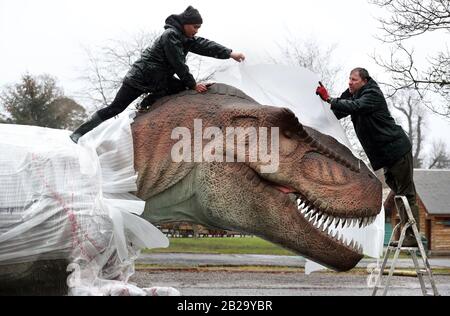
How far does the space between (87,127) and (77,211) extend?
0.87 metres

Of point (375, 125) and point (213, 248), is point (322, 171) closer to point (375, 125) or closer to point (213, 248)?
point (375, 125)

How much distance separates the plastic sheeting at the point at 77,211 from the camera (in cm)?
418

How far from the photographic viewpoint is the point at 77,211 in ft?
13.8

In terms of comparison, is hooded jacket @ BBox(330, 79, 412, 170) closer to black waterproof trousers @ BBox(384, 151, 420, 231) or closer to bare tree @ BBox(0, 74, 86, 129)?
black waterproof trousers @ BBox(384, 151, 420, 231)

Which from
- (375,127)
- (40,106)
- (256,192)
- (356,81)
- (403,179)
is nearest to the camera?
(256,192)

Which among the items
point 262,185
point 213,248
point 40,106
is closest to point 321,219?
point 262,185

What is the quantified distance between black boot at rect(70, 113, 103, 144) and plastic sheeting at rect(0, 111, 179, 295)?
0.17m

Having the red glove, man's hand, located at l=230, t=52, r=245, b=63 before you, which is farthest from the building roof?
man's hand, located at l=230, t=52, r=245, b=63

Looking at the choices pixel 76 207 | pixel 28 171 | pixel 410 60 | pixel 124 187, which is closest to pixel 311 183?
pixel 124 187

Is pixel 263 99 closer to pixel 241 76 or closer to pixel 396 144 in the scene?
pixel 241 76

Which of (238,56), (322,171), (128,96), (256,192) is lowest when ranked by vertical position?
(256,192)

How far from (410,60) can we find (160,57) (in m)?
11.7
